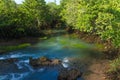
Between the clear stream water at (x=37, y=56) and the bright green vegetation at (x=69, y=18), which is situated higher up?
the bright green vegetation at (x=69, y=18)

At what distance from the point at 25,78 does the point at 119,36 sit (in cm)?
1404

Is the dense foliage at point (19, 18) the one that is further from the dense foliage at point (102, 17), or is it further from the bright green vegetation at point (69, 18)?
the dense foliage at point (102, 17)

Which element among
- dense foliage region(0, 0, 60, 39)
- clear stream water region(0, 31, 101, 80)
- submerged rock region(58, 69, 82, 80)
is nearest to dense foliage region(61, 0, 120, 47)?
clear stream water region(0, 31, 101, 80)

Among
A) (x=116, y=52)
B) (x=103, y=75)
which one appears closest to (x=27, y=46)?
(x=116, y=52)

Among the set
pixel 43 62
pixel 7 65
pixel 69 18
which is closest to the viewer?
pixel 43 62

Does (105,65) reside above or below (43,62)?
below

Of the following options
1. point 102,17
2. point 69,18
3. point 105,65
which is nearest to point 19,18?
point 69,18

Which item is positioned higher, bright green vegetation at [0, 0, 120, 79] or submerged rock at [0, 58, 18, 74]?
bright green vegetation at [0, 0, 120, 79]

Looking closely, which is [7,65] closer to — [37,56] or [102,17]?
[37,56]

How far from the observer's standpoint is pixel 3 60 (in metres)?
29.6

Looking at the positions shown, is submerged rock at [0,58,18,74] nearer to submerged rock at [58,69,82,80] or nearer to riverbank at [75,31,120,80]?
submerged rock at [58,69,82,80]

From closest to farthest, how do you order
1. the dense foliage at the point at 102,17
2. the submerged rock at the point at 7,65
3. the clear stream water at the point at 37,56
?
the clear stream water at the point at 37,56 → the submerged rock at the point at 7,65 → the dense foliage at the point at 102,17

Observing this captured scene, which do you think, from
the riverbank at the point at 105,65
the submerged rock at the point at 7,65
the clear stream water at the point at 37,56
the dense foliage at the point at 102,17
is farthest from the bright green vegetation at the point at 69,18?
the submerged rock at the point at 7,65

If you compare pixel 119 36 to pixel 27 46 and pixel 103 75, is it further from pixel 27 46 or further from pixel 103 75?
pixel 27 46
